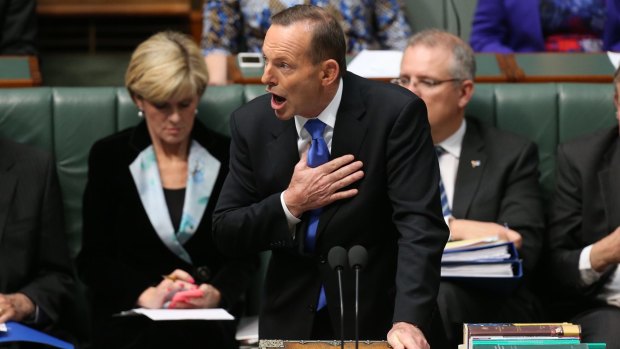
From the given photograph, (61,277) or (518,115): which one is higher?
(518,115)

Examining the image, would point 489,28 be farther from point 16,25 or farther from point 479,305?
point 16,25

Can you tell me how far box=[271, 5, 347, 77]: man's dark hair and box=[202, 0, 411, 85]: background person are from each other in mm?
1839

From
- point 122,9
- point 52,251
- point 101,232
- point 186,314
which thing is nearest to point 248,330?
point 186,314

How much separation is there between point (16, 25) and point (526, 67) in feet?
6.55

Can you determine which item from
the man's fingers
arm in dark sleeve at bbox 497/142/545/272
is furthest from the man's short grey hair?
the man's fingers

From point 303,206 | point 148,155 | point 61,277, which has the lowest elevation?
point 61,277

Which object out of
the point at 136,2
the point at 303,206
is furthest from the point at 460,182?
A: the point at 136,2

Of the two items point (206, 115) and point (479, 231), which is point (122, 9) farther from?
point (479, 231)

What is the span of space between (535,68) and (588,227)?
822 mm

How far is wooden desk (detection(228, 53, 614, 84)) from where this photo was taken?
407cm

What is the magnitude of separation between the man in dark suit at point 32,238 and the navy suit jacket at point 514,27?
1865 mm

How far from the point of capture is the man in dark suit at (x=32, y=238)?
11.3 feet

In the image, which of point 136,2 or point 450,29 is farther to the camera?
point 136,2

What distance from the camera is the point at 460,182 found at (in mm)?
3592
